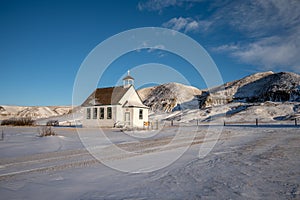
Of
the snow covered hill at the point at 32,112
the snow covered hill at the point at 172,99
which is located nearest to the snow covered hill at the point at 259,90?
the snow covered hill at the point at 172,99

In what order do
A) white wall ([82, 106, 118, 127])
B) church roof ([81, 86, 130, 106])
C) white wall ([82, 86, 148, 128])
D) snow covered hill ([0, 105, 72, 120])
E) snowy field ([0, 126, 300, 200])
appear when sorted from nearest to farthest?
1. snowy field ([0, 126, 300, 200])
2. white wall ([82, 86, 148, 128])
3. white wall ([82, 106, 118, 127])
4. church roof ([81, 86, 130, 106])
5. snow covered hill ([0, 105, 72, 120])

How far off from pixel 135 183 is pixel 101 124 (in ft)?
79.8

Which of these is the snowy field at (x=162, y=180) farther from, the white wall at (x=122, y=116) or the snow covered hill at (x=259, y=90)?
the snow covered hill at (x=259, y=90)

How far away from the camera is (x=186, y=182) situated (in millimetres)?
4914

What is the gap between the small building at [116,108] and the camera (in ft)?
90.1

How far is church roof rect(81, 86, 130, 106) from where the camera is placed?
92.2ft

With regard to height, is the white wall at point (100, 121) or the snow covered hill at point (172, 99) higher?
the snow covered hill at point (172, 99)

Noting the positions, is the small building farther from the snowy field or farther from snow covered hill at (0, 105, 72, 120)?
snow covered hill at (0, 105, 72, 120)

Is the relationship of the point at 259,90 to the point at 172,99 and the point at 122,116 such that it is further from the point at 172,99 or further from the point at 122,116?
the point at 122,116

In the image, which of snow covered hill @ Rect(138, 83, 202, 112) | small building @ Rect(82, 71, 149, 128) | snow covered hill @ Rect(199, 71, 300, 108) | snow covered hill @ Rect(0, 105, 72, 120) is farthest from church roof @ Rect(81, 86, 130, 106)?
snow covered hill @ Rect(0, 105, 72, 120)

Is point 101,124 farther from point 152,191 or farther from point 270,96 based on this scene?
point 270,96

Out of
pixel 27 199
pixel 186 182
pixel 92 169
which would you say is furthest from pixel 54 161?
pixel 186 182

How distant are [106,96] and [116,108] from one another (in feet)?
10.2

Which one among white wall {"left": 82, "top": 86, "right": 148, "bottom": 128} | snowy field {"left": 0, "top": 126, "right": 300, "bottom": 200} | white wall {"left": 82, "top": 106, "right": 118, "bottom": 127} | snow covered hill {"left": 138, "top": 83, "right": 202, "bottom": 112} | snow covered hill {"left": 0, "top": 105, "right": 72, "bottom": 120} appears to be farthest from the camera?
snow covered hill {"left": 0, "top": 105, "right": 72, "bottom": 120}
